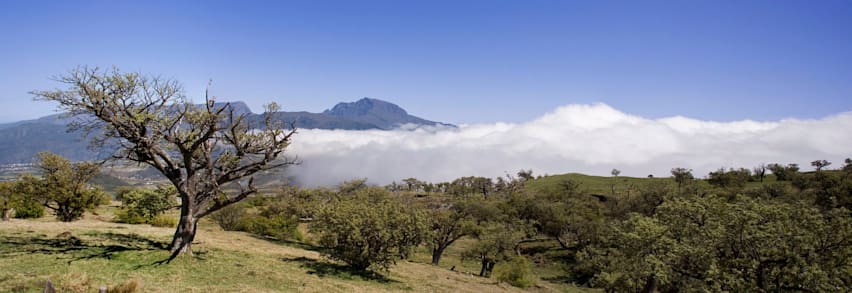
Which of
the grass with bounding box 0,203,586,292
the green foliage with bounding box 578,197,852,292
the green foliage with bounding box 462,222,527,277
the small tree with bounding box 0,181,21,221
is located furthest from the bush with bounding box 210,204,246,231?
the green foliage with bounding box 578,197,852,292

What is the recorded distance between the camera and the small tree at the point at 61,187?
43188 millimetres

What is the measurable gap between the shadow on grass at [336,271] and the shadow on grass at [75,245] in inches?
394

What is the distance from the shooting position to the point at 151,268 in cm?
2089

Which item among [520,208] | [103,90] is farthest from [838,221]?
[520,208]

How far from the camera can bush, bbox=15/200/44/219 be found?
141ft

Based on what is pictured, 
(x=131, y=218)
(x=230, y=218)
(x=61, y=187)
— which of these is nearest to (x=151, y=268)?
(x=131, y=218)

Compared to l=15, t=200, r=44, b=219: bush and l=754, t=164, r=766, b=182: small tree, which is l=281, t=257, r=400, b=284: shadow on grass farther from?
l=754, t=164, r=766, b=182: small tree

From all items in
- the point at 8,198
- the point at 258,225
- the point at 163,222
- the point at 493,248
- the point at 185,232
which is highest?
the point at 185,232

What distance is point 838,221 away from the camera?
77.3ft

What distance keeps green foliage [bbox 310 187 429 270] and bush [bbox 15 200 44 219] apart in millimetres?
37156

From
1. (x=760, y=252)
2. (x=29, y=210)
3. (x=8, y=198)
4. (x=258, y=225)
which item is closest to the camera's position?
(x=760, y=252)

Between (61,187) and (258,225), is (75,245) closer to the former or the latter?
(61,187)

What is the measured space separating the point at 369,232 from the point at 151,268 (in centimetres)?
1421

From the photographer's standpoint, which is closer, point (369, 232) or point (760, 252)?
point (760, 252)
